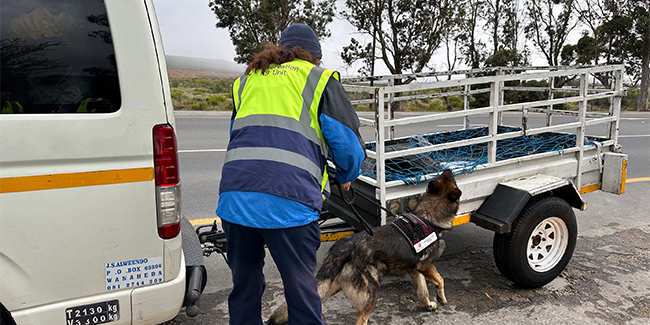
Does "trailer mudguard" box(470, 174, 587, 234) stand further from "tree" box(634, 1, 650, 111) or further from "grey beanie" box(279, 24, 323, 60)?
"tree" box(634, 1, 650, 111)

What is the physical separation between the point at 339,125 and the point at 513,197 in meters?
1.92

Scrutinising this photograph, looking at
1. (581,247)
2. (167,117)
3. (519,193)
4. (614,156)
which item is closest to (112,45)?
(167,117)

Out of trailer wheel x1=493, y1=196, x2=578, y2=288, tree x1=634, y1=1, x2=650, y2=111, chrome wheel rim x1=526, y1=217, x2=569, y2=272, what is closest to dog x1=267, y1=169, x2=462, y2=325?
trailer wheel x1=493, y1=196, x2=578, y2=288

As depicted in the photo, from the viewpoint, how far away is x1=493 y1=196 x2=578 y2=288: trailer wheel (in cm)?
360

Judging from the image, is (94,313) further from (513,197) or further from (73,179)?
(513,197)

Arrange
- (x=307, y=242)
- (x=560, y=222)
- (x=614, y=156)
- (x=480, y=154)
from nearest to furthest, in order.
→ (x=307, y=242), (x=560, y=222), (x=614, y=156), (x=480, y=154)

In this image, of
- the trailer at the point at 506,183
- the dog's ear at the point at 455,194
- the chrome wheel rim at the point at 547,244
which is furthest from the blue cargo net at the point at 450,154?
the chrome wheel rim at the point at 547,244

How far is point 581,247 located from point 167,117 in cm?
432

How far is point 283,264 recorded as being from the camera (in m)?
2.39

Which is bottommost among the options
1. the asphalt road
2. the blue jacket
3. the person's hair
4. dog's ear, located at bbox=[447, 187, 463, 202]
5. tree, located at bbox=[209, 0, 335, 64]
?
the asphalt road

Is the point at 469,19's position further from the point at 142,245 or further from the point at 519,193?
the point at 142,245

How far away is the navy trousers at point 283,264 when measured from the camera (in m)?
2.36

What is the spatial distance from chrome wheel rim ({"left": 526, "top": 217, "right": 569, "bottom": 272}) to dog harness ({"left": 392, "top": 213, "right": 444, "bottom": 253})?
3.20 ft

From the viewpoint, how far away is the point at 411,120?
11.7 ft
